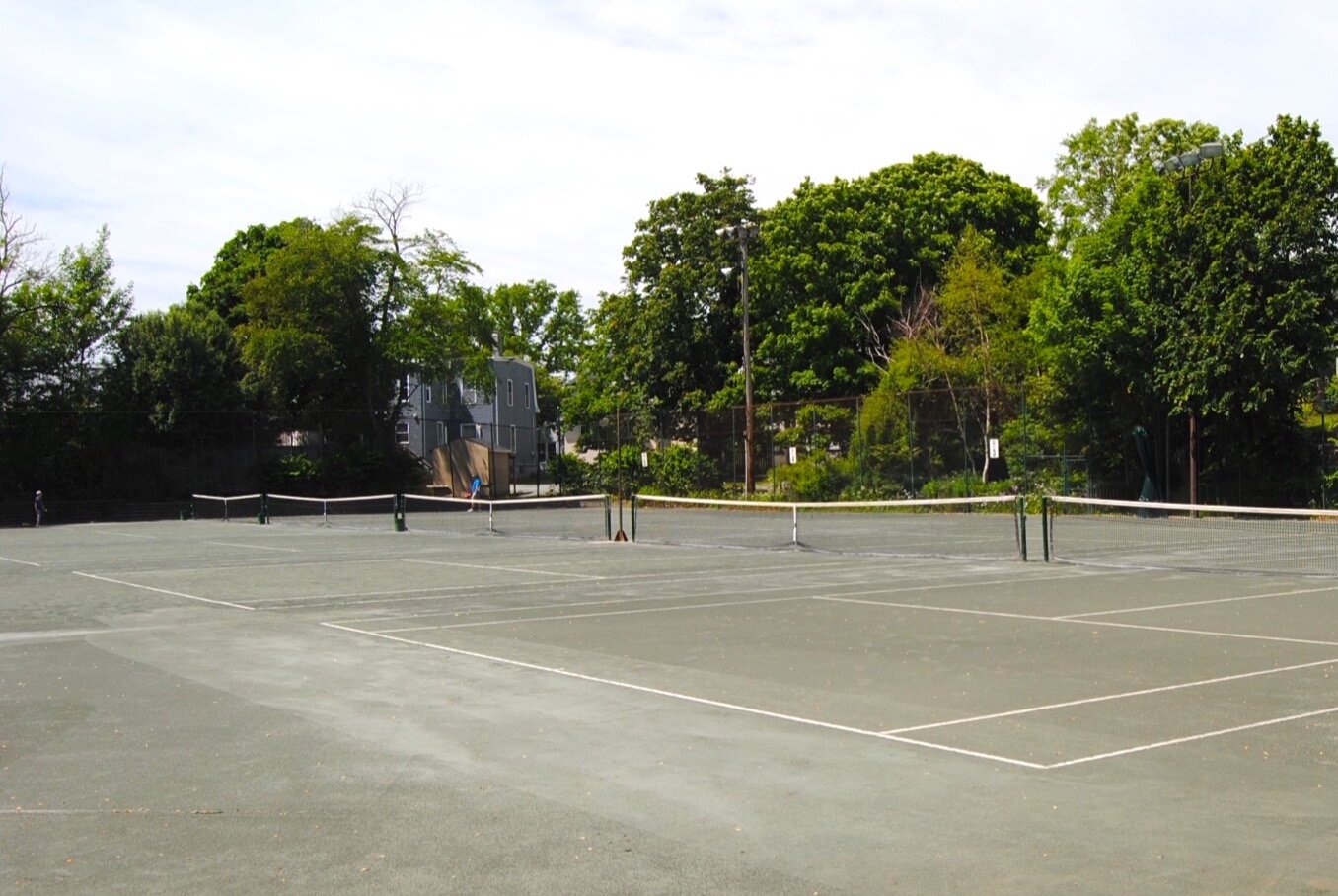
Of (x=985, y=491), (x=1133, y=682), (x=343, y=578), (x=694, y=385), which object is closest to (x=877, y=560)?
(x=343, y=578)

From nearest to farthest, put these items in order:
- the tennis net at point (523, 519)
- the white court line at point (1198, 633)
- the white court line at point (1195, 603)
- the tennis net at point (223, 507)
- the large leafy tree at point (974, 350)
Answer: the white court line at point (1198, 633) < the white court line at point (1195, 603) < the tennis net at point (523, 519) < the large leafy tree at point (974, 350) < the tennis net at point (223, 507)

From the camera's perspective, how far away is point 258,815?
6.86 metres

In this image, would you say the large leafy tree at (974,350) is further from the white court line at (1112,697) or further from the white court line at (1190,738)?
the white court line at (1190,738)

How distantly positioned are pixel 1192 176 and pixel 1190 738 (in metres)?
33.6

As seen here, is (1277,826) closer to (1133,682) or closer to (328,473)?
(1133,682)

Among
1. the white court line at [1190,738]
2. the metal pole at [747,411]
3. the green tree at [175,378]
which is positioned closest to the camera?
the white court line at [1190,738]

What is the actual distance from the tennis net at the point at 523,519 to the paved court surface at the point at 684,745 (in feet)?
59.0

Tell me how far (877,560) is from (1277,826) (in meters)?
17.9

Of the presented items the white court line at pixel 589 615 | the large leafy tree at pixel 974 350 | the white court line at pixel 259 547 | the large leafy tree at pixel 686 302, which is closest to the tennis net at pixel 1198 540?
the white court line at pixel 589 615

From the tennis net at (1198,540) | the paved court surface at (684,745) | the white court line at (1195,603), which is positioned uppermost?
the tennis net at (1198,540)

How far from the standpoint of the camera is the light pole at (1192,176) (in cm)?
3519

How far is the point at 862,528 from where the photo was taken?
3553 cm

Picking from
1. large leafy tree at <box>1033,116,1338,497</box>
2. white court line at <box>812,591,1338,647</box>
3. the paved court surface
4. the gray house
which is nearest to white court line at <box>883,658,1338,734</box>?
the paved court surface

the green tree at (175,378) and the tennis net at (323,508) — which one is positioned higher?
the green tree at (175,378)
